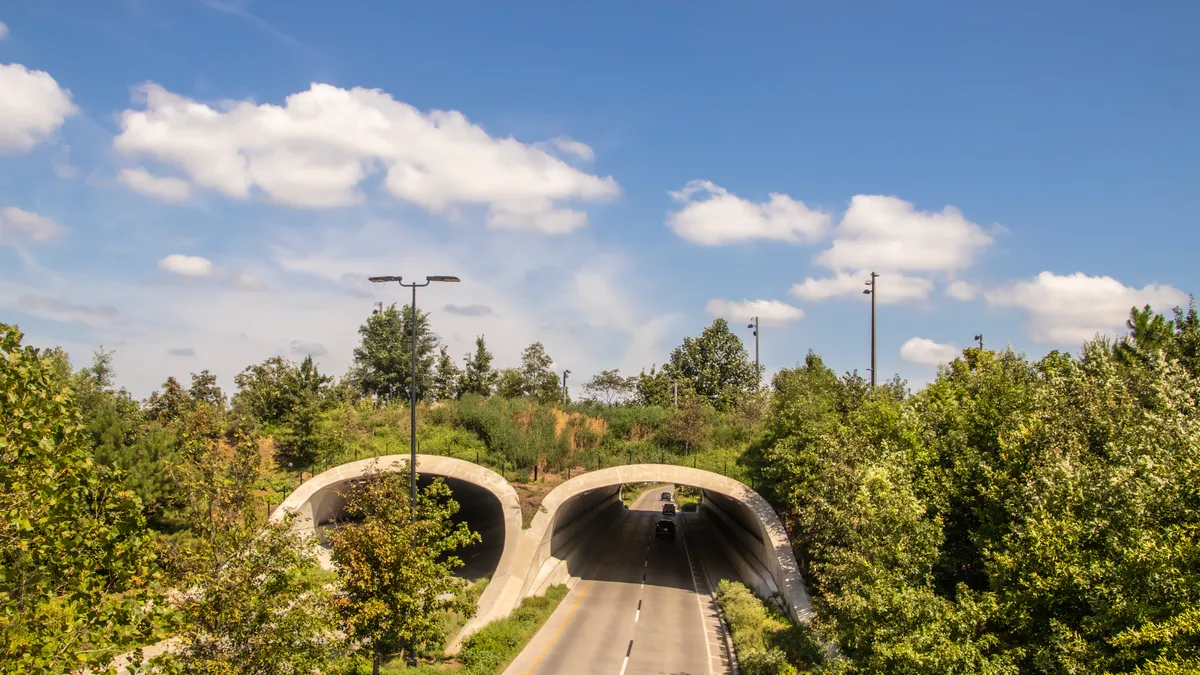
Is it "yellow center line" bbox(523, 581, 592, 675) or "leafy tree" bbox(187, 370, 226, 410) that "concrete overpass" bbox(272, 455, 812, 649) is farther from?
"leafy tree" bbox(187, 370, 226, 410)

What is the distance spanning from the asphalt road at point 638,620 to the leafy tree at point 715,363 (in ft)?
91.6

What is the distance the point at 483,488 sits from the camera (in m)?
34.6

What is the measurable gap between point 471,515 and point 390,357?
21577 millimetres

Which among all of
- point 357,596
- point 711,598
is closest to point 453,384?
point 711,598

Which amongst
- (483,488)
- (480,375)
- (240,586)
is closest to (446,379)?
(480,375)

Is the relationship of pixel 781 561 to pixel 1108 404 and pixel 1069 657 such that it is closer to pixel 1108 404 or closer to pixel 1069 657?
pixel 1108 404

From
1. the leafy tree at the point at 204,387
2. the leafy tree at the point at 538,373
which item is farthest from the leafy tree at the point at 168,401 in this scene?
the leafy tree at the point at 538,373

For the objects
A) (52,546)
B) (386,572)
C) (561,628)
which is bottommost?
(561,628)

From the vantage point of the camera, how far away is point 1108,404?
67.5ft

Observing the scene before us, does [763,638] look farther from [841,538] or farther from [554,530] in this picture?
[554,530]

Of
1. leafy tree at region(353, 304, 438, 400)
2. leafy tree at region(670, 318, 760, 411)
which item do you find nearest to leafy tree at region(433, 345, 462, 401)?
leafy tree at region(353, 304, 438, 400)

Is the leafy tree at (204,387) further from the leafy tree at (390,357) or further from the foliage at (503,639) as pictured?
the foliage at (503,639)

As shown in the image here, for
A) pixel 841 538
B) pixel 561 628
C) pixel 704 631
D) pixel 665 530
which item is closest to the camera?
pixel 841 538

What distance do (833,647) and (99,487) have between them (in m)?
20.6
